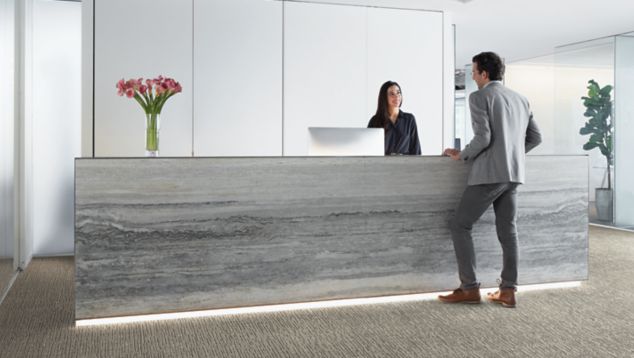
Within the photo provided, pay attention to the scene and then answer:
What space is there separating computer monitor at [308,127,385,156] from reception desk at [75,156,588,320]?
0.25 m

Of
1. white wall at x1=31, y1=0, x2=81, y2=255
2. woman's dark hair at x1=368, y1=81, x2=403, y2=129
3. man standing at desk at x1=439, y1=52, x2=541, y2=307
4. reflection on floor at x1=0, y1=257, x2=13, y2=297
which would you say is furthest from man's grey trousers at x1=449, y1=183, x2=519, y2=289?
white wall at x1=31, y1=0, x2=81, y2=255

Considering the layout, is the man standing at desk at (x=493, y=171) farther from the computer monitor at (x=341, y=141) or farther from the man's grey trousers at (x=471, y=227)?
the computer monitor at (x=341, y=141)

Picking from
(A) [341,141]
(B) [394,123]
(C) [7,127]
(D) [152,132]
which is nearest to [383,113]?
(B) [394,123]

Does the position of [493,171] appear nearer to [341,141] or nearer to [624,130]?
[341,141]

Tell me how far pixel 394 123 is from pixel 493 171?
1.45 metres

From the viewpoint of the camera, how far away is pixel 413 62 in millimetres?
6848

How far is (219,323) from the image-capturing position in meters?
3.70

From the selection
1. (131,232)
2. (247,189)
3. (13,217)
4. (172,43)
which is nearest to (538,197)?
(247,189)

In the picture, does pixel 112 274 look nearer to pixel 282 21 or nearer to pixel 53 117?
pixel 53 117

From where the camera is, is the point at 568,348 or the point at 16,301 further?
the point at 16,301

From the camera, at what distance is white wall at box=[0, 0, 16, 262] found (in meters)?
4.49

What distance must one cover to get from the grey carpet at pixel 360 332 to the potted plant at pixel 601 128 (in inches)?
165

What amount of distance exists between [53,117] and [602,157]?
6.76 metres

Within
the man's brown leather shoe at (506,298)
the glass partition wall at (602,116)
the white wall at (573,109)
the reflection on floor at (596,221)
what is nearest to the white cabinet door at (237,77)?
the man's brown leather shoe at (506,298)
